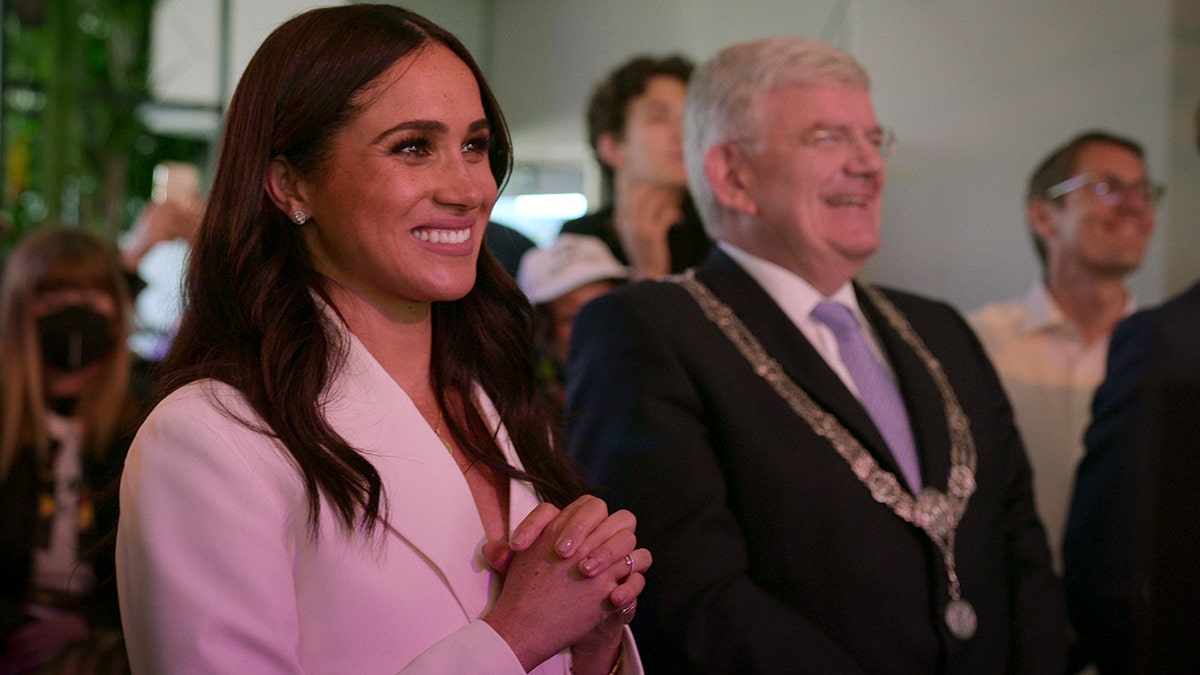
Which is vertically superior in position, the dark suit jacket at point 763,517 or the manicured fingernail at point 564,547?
the manicured fingernail at point 564,547

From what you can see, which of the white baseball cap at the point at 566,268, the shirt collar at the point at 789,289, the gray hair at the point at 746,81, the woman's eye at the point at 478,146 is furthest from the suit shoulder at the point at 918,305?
the woman's eye at the point at 478,146

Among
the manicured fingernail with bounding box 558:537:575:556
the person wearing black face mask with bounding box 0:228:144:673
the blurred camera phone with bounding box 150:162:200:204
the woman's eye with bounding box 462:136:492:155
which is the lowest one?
the person wearing black face mask with bounding box 0:228:144:673

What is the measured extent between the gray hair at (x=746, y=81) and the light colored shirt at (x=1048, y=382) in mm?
1270

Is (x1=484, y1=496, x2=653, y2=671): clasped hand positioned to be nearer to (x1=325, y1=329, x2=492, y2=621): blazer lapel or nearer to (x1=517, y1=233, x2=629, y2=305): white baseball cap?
(x1=325, y1=329, x2=492, y2=621): blazer lapel

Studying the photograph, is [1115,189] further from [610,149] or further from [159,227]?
[159,227]

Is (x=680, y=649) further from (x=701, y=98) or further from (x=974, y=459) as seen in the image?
(x=701, y=98)

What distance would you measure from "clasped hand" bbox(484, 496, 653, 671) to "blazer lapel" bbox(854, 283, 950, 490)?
77cm

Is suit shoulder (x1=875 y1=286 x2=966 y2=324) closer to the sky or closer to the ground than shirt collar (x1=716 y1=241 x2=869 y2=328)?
closer to the ground

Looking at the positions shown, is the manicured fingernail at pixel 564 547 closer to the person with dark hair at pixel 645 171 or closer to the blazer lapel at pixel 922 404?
the blazer lapel at pixel 922 404

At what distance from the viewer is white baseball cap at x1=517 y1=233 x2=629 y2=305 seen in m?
2.79

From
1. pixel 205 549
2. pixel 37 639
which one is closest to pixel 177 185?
pixel 37 639

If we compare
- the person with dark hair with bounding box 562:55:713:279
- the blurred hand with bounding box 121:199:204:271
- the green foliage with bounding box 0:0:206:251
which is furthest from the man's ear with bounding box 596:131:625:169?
the green foliage with bounding box 0:0:206:251

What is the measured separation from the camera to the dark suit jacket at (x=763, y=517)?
1.79 m

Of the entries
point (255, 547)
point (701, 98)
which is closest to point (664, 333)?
point (701, 98)
